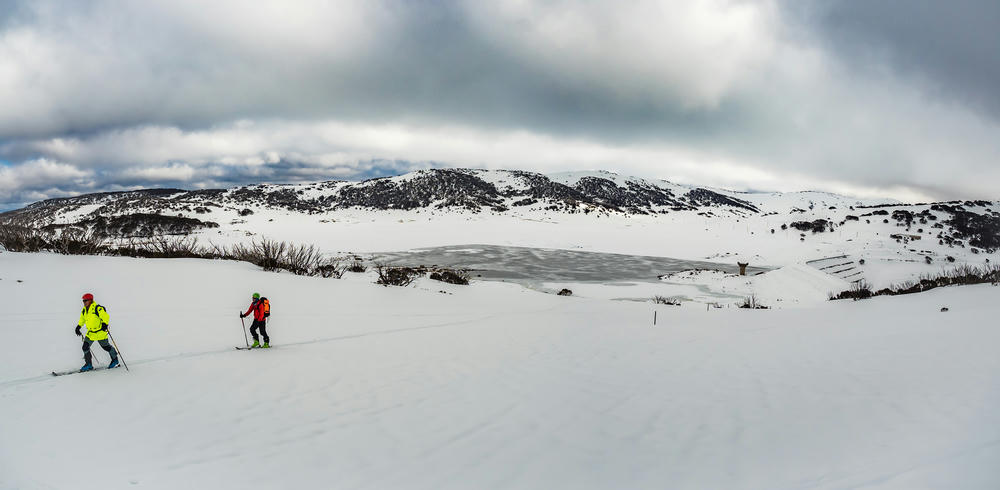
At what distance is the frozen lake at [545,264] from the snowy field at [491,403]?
1368cm

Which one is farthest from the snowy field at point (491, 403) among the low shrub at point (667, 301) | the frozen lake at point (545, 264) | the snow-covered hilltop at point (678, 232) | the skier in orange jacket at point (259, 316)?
the frozen lake at point (545, 264)

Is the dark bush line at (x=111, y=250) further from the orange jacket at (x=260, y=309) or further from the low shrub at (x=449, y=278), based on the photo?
the orange jacket at (x=260, y=309)

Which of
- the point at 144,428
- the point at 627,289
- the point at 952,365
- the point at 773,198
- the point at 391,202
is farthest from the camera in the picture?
the point at 773,198

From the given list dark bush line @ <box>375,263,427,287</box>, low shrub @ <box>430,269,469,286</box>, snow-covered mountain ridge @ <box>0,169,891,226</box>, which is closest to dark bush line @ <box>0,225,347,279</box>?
dark bush line @ <box>375,263,427,287</box>

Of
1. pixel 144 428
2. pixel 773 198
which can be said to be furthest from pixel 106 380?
pixel 773 198

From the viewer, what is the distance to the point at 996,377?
6.31m

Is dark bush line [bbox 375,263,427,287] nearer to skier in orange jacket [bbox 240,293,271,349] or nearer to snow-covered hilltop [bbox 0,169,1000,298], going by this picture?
skier in orange jacket [bbox 240,293,271,349]

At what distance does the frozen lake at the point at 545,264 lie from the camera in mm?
25406

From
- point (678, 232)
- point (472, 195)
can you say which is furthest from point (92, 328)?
point (472, 195)

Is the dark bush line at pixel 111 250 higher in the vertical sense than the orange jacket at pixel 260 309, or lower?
higher

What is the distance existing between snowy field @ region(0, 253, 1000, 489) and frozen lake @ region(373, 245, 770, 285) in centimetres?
1368

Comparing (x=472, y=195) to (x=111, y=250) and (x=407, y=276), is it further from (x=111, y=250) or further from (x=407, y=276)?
(x=111, y=250)

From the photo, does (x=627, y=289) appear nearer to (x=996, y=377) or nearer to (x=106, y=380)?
(x=996, y=377)

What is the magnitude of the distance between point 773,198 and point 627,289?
183 m
